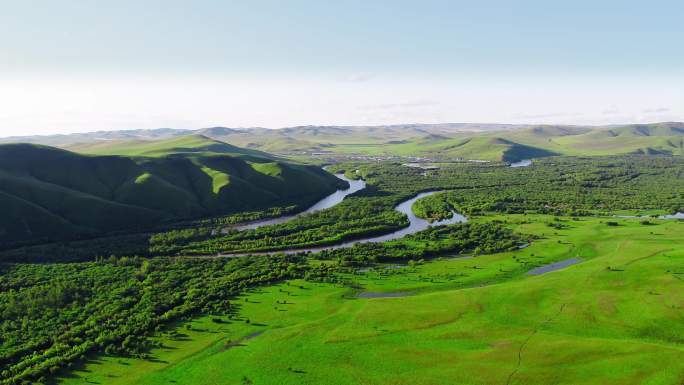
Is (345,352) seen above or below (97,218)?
below

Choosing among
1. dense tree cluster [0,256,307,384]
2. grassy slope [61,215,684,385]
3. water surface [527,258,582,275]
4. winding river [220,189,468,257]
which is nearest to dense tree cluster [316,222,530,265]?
winding river [220,189,468,257]

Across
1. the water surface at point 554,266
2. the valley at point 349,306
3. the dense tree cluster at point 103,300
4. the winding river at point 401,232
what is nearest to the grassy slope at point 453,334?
the valley at point 349,306

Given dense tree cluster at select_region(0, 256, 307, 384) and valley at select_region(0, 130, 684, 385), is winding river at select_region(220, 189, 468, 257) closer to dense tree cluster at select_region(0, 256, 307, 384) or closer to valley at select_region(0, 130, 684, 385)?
valley at select_region(0, 130, 684, 385)

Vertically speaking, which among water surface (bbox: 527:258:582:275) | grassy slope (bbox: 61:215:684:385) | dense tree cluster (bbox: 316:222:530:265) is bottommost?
grassy slope (bbox: 61:215:684:385)

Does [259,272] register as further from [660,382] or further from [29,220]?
[29,220]

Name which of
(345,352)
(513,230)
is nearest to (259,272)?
(345,352)

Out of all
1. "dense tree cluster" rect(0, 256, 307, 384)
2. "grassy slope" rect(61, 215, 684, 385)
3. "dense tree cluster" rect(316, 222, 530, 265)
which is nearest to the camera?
"grassy slope" rect(61, 215, 684, 385)

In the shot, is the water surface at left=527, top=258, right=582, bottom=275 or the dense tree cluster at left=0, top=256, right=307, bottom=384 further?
the water surface at left=527, top=258, right=582, bottom=275

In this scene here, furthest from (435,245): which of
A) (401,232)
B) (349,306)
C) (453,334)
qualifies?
(453,334)
